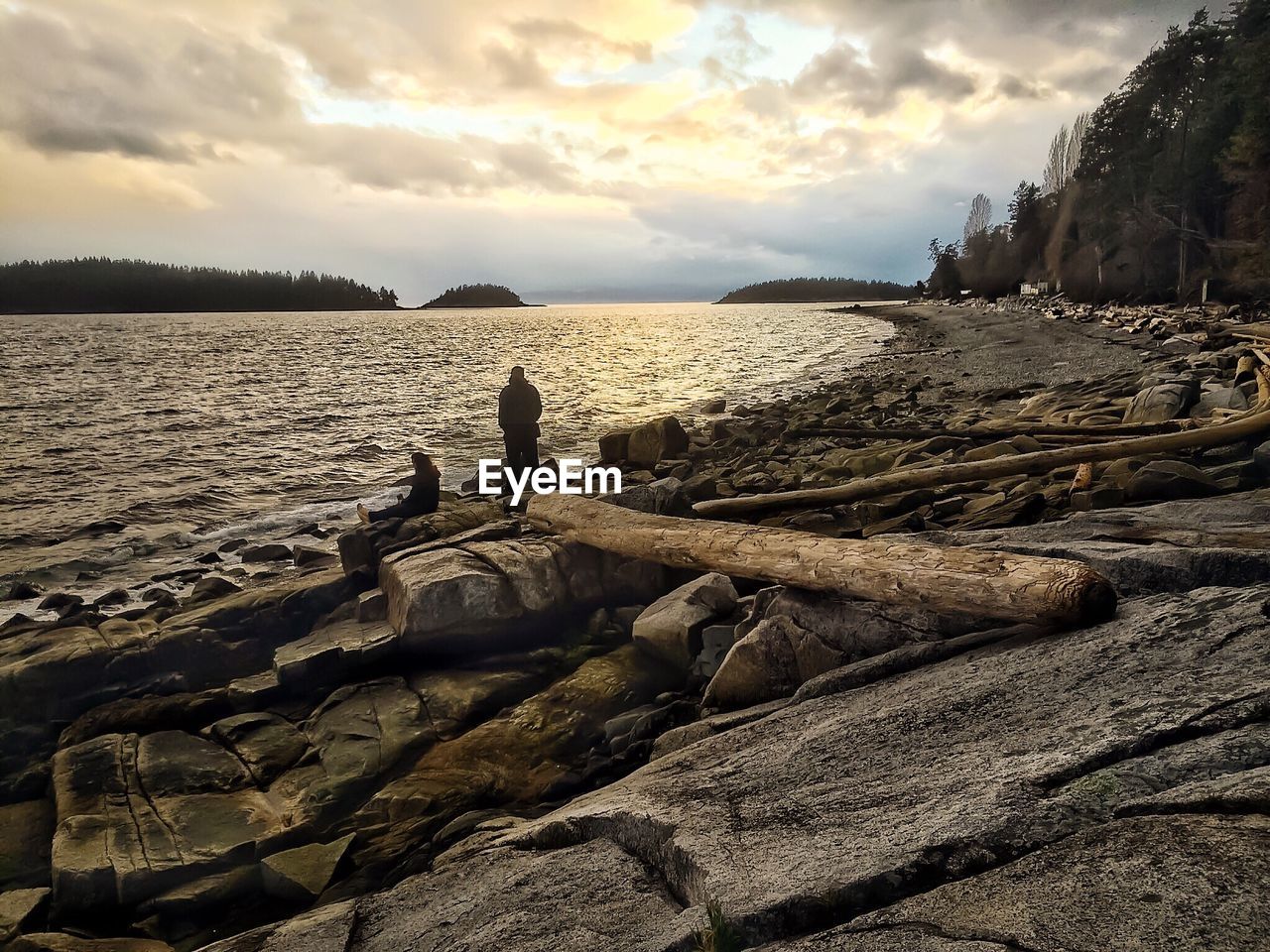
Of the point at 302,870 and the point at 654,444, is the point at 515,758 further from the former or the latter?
the point at 654,444

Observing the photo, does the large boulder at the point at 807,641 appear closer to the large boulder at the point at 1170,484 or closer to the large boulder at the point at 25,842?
the large boulder at the point at 1170,484

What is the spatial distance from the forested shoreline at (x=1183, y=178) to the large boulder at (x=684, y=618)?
51.3m

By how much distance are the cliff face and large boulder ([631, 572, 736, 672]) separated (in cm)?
219

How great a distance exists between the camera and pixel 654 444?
17.5 meters

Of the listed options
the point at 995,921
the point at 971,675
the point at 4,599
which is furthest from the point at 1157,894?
the point at 4,599

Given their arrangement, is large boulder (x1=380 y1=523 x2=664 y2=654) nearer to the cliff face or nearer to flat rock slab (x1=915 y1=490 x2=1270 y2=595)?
the cliff face

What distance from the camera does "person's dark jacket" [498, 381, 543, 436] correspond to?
14070mm

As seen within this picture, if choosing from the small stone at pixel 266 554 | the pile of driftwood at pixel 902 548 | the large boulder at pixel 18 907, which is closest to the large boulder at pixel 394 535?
the pile of driftwood at pixel 902 548

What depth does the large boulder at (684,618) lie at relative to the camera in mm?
6875

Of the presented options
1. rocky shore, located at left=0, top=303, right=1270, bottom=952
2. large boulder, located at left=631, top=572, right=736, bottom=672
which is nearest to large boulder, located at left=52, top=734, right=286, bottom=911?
rocky shore, located at left=0, top=303, right=1270, bottom=952

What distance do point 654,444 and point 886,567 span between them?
12555mm

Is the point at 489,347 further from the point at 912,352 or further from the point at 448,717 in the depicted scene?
the point at 448,717

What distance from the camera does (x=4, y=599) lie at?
1116 cm

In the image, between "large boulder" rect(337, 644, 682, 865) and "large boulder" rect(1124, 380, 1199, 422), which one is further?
"large boulder" rect(1124, 380, 1199, 422)
